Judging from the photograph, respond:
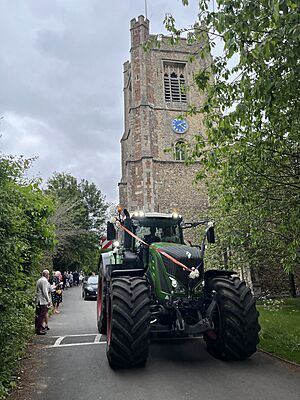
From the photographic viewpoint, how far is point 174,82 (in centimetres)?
3616

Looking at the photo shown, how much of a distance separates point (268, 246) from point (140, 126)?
69.8 ft

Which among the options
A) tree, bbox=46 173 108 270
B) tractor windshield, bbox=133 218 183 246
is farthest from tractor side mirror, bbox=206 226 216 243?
tree, bbox=46 173 108 270

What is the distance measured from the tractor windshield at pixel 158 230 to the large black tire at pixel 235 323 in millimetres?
1776

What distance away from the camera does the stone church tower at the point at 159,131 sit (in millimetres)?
31609

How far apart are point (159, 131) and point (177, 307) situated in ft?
94.3

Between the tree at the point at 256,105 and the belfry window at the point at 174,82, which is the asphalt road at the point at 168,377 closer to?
the tree at the point at 256,105

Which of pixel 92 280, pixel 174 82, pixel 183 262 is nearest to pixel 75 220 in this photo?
pixel 92 280

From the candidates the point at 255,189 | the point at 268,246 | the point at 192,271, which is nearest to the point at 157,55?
the point at 268,246

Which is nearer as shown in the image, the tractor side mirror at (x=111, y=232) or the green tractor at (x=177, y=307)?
the green tractor at (x=177, y=307)

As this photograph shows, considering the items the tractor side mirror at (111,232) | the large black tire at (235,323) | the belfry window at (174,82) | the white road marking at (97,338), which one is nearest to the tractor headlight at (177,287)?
the large black tire at (235,323)

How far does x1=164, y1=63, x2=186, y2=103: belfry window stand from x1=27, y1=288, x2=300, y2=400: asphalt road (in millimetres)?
30740

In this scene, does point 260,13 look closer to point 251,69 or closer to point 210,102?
point 251,69

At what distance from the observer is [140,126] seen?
32406 mm

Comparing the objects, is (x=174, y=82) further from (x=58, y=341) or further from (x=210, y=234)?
(x=58, y=341)
